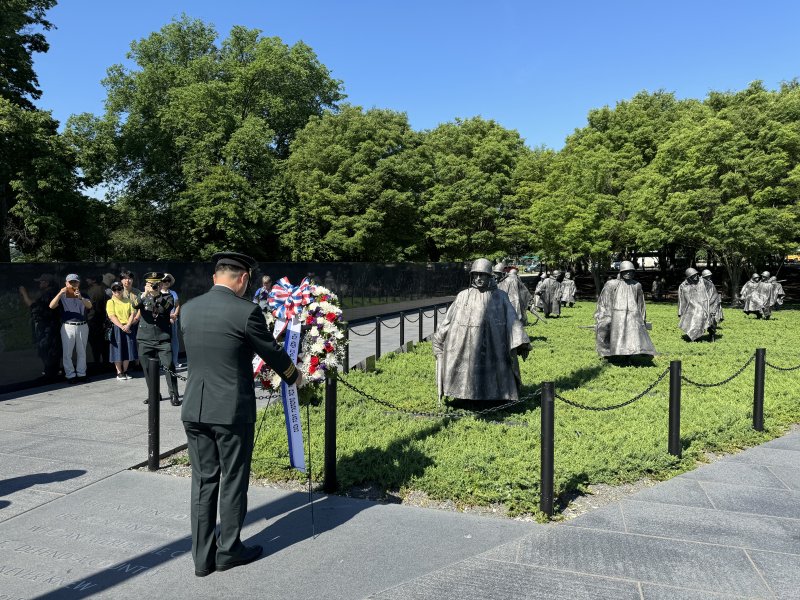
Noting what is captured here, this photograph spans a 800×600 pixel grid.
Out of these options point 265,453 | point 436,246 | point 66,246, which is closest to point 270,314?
point 265,453

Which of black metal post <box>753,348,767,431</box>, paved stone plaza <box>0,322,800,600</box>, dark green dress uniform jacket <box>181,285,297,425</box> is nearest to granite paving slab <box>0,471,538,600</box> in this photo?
paved stone plaza <box>0,322,800,600</box>

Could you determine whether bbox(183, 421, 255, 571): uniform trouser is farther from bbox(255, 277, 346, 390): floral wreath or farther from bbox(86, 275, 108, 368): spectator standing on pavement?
bbox(86, 275, 108, 368): spectator standing on pavement

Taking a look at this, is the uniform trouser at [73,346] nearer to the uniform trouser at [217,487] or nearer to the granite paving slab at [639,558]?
the uniform trouser at [217,487]

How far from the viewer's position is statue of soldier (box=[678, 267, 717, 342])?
49.7 ft

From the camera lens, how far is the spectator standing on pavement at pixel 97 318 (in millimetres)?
10969

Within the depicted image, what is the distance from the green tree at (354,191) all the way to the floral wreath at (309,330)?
26.4m

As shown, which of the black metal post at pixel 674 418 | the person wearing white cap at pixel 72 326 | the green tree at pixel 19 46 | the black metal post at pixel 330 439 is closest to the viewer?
the black metal post at pixel 330 439

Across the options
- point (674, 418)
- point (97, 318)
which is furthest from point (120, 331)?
point (674, 418)

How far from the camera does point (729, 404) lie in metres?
8.23

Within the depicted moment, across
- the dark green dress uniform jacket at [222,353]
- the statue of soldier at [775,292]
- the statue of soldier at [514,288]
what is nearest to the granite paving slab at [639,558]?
the dark green dress uniform jacket at [222,353]

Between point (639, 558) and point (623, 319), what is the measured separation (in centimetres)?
786

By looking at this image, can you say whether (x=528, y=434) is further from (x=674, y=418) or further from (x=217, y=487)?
(x=217, y=487)

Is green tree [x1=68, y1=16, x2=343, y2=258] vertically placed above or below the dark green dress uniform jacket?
above

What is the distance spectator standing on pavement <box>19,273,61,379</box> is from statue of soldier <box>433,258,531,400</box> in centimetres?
639
